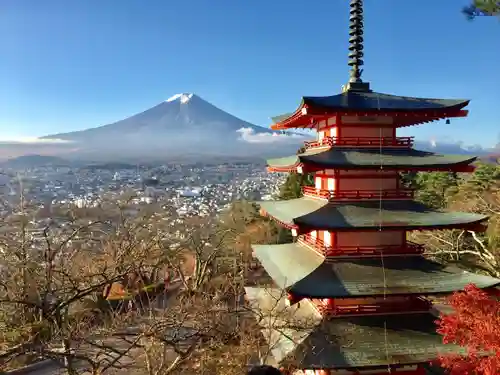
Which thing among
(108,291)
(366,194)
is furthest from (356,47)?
(108,291)

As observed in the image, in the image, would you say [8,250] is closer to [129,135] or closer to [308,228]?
[308,228]

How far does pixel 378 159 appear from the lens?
959cm

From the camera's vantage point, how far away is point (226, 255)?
28.8 m

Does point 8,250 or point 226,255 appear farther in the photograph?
point 226,255

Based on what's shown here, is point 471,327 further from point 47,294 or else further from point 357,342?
point 47,294

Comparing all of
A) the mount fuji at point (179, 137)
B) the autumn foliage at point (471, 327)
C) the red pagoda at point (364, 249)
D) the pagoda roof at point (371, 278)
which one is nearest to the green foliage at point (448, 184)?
the red pagoda at point (364, 249)

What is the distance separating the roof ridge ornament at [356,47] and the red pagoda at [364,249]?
25 mm

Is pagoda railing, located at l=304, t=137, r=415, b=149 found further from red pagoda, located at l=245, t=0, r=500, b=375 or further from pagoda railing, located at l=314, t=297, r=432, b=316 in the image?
pagoda railing, located at l=314, t=297, r=432, b=316

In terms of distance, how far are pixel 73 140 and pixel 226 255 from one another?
84.2 metres

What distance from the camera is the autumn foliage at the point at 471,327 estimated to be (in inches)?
290

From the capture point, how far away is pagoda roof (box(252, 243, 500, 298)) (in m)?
8.78

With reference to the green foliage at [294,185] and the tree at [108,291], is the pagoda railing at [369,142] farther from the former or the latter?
the green foliage at [294,185]

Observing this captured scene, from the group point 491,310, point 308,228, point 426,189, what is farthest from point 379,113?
point 426,189

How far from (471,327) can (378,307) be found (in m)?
2.14
